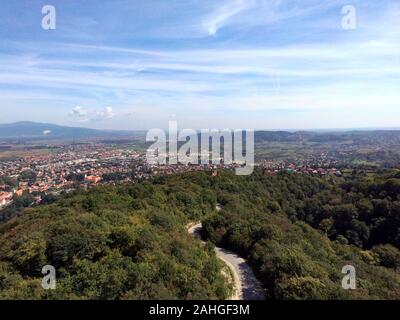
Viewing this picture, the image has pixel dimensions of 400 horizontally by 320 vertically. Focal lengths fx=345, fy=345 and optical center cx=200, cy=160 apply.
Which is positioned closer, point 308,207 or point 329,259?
point 329,259

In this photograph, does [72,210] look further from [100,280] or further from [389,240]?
[389,240]
